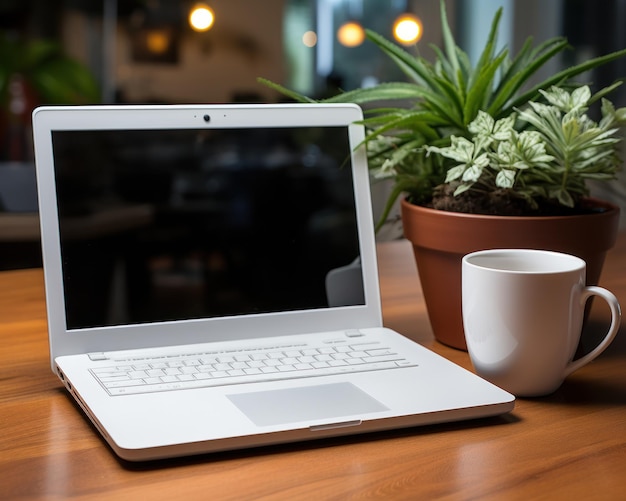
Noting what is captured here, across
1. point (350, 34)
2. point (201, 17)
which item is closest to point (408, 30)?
point (350, 34)

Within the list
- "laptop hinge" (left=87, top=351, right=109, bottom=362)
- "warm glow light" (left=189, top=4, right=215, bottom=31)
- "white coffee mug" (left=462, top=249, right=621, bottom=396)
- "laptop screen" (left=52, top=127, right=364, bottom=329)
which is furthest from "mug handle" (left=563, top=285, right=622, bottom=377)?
"warm glow light" (left=189, top=4, right=215, bottom=31)

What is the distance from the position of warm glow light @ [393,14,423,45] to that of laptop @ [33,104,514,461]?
228 cm

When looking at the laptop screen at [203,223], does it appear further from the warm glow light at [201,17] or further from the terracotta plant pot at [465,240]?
the warm glow light at [201,17]

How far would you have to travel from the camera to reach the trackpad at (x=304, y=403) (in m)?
0.67

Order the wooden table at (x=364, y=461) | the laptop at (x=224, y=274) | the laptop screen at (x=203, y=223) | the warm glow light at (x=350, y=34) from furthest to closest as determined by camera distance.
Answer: the warm glow light at (x=350, y=34) → the laptop screen at (x=203, y=223) → the laptop at (x=224, y=274) → the wooden table at (x=364, y=461)

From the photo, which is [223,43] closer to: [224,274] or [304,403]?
[224,274]

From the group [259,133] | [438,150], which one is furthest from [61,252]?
[438,150]

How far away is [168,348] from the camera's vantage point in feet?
2.73

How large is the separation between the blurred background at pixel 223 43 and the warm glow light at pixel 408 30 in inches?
0.4

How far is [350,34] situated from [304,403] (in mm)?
3490

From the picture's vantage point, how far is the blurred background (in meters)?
3.61

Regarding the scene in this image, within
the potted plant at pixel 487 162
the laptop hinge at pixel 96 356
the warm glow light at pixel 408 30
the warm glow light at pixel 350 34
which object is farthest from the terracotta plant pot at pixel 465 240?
the warm glow light at pixel 350 34

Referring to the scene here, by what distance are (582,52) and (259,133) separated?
306cm

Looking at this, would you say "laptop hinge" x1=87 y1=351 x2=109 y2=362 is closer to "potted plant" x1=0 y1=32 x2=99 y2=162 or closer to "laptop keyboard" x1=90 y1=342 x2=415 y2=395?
"laptop keyboard" x1=90 y1=342 x2=415 y2=395
